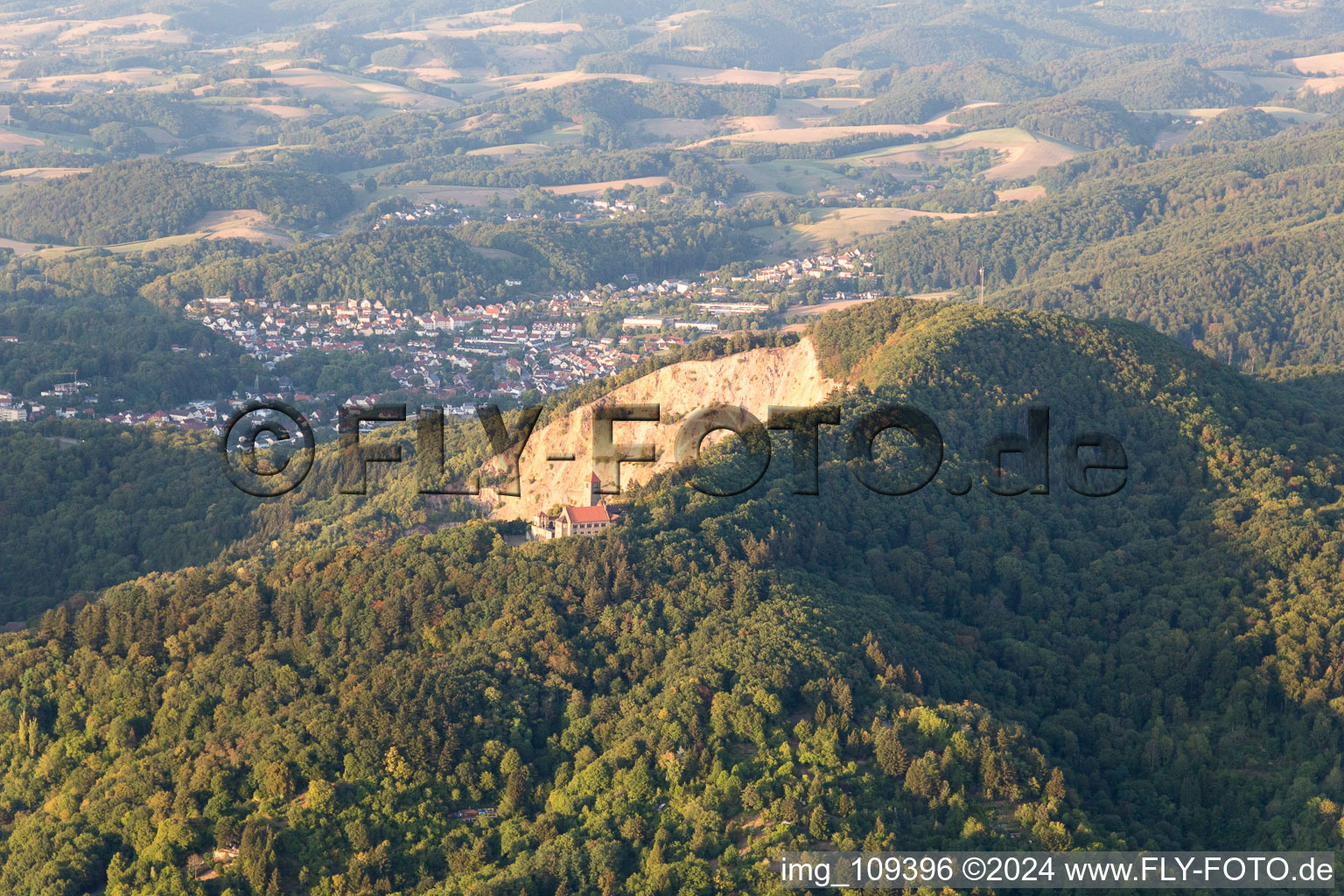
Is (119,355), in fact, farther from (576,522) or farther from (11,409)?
(576,522)

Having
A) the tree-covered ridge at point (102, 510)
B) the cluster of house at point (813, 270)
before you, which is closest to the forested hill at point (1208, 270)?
the cluster of house at point (813, 270)

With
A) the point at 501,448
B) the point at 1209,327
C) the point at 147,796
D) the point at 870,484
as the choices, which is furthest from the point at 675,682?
the point at 1209,327

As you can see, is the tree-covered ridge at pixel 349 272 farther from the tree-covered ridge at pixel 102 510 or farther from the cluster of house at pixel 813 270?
the tree-covered ridge at pixel 102 510

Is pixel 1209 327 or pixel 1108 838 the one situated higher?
pixel 1209 327

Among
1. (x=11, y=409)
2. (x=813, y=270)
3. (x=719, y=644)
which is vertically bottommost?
(x=719, y=644)

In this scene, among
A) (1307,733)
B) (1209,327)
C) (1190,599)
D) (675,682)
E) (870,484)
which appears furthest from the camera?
(1209,327)

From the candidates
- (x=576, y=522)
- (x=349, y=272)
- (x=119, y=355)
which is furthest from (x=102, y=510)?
(x=349, y=272)

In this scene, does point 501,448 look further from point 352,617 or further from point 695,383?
point 352,617

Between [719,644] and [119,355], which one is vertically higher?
[119,355]
